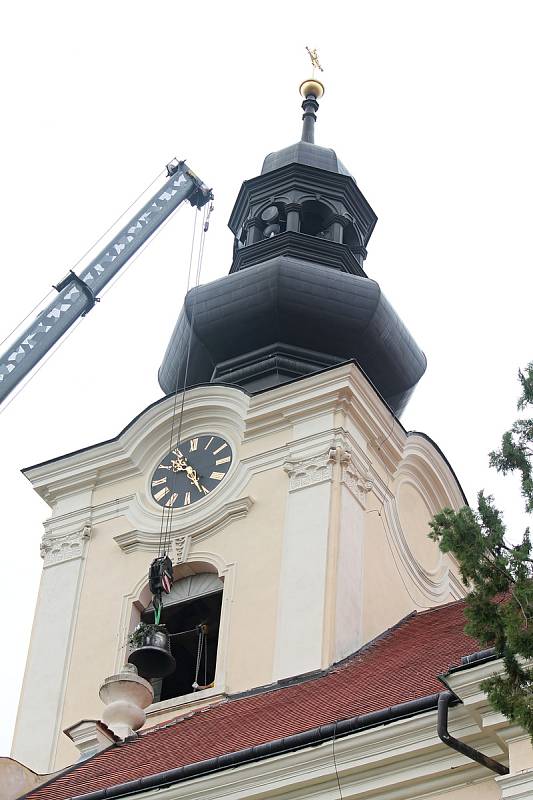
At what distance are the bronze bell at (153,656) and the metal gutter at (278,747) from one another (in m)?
3.19

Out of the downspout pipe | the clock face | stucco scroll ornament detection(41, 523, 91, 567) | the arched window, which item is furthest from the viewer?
stucco scroll ornament detection(41, 523, 91, 567)

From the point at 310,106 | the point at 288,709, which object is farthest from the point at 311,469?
the point at 310,106

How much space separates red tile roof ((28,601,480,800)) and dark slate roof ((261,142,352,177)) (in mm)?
10141

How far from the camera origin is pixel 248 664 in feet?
61.9

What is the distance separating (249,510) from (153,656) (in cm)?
322

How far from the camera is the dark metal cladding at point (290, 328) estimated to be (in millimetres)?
23219

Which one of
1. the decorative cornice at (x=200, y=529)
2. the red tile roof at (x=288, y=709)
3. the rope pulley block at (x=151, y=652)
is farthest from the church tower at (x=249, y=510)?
the red tile roof at (x=288, y=709)

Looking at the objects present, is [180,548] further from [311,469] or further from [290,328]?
[290,328]

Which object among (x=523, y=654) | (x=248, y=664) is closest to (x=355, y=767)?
(x=523, y=654)

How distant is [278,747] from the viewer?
13672 millimetres

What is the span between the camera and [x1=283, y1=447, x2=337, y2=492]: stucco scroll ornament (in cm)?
2042

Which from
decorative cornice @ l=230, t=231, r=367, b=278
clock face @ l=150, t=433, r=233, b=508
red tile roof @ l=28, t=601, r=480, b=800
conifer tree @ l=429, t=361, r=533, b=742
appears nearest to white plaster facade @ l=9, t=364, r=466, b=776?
clock face @ l=150, t=433, r=233, b=508

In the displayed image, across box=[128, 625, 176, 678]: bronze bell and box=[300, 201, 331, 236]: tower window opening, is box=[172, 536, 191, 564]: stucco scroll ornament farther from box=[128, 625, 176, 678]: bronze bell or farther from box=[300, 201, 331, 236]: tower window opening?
box=[300, 201, 331, 236]: tower window opening

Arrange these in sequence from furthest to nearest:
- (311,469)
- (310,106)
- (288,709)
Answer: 1. (310,106)
2. (311,469)
3. (288,709)
